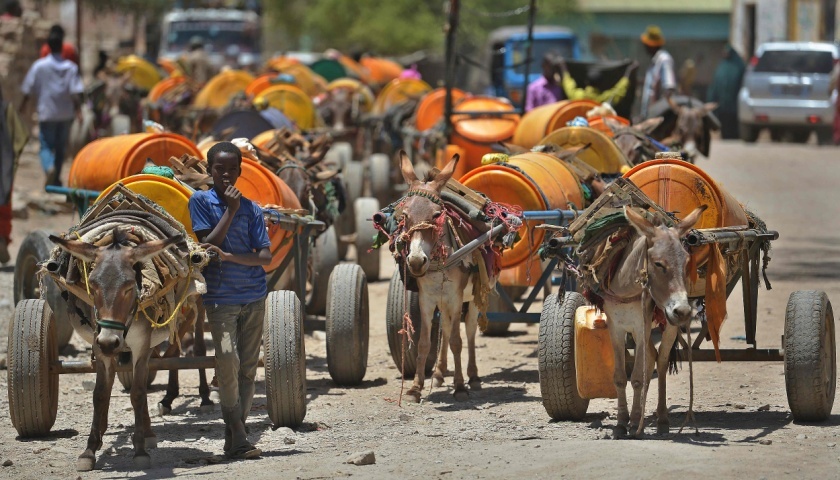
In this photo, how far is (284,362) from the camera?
27.4 ft

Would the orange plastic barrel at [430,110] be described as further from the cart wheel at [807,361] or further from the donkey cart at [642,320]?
the cart wheel at [807,361]

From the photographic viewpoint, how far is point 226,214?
7688 millimetres

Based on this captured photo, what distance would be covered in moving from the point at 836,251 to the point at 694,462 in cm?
1076

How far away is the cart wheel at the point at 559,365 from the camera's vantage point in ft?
27.9

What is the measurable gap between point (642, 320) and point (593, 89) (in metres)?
9.58

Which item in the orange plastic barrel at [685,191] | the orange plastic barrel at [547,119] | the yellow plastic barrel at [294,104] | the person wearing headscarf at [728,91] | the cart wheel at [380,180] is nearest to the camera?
the orange plastic barrel at [685,191]

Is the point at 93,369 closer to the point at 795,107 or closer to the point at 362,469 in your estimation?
the point at 362,469

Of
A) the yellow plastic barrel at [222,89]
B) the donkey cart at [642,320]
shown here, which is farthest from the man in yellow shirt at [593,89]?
the donkey cart at [642,320]

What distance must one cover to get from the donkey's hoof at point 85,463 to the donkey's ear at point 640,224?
3.08 meters

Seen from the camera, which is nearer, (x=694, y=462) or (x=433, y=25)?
(x=694, y=462)

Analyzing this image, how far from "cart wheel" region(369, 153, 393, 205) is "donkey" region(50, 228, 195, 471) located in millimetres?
12304

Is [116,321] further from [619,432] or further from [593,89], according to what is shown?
[593,89]

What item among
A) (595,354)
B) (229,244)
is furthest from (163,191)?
(595,354)

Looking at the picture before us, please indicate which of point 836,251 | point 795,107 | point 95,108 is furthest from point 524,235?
point 795,107
